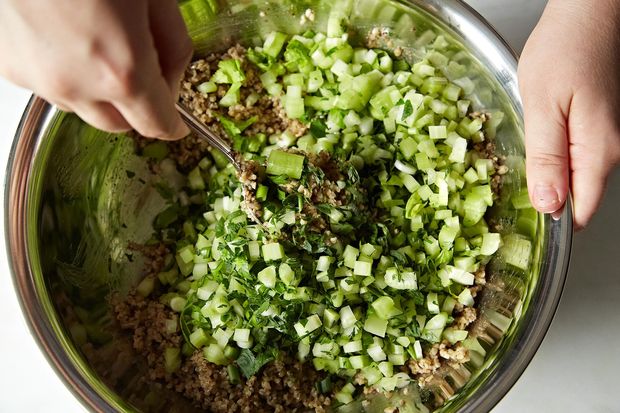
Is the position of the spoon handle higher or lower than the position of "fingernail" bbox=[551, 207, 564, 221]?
higher

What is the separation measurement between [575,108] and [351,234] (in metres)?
0.60

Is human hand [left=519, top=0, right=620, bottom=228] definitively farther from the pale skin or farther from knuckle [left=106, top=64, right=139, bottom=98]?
knuckle [left=106, top=64, right=139, bottom=98]

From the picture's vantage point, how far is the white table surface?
167cm

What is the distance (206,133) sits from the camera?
156cm

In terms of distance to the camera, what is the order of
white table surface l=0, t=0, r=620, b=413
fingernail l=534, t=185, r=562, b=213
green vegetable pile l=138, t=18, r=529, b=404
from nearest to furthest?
fingernail l=534, t=185, r=562, b=213 < green vegetable pile l=138, t=18, r=529, b=404 < white table surface l=0, t=0, r=620, b=413

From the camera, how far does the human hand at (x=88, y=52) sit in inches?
30.9

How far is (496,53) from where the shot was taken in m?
1.45

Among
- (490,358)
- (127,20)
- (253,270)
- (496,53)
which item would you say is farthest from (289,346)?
(127,20)

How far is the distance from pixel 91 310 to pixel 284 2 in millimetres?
949

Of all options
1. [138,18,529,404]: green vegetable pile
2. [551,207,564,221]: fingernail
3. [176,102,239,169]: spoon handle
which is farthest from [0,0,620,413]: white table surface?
[176,102,239,169]: spoon handle

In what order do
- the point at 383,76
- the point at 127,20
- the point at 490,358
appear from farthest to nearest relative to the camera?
the point at 383,76 < the point at 490,358 < the point at 127,20

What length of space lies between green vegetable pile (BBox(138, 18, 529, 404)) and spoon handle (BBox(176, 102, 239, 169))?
0.08 m

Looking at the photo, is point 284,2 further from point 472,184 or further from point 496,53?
point 472,184

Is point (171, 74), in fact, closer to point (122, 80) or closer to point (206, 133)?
point (122, 80)
